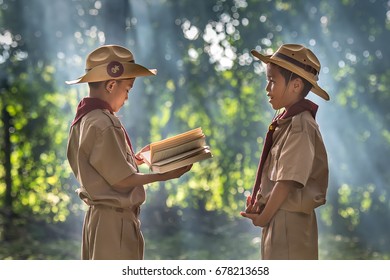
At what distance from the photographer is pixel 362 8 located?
5.92 metres

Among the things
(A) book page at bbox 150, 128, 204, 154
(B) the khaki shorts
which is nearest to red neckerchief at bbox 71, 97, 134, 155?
(A) book page at bbox 150, 128, 204, 154

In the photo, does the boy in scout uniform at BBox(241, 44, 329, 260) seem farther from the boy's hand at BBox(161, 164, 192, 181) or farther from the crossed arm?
the boy's hand at BBox(161, 164, 192, 181)

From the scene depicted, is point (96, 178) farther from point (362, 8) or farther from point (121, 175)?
point (362, 8)

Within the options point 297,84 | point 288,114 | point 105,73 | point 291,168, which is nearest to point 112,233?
point 105,73

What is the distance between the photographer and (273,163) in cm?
267

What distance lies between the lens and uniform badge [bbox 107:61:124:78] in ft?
8.75

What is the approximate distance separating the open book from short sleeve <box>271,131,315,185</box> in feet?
0.93

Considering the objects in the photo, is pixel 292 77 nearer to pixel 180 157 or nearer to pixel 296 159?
pixel 296 159

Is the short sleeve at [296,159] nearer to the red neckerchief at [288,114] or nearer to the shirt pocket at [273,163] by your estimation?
the shirt pocket at [273,163]

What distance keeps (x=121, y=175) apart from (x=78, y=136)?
26 cm

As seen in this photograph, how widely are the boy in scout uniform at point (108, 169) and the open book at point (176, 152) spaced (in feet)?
0.18

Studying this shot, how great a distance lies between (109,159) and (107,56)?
17.2 inches

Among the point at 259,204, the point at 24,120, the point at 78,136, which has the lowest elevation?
the point at 259,204

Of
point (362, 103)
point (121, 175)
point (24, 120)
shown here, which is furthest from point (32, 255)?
point (121, 175)
